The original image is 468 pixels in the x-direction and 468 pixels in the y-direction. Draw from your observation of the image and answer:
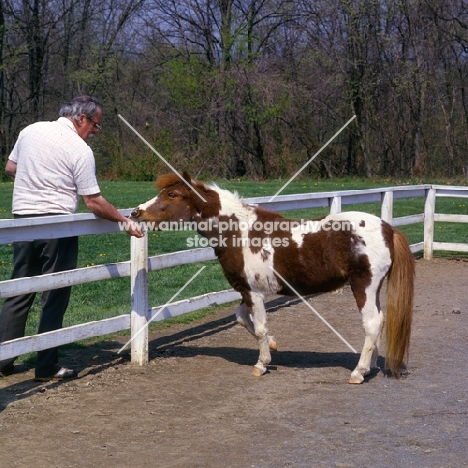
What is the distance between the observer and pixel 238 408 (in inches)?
220

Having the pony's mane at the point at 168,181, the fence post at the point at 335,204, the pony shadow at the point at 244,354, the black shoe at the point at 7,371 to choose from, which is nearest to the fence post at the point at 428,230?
the fence post at the point at 335,204

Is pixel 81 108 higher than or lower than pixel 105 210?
higher

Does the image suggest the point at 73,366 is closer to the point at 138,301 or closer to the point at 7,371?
the point at 7,371

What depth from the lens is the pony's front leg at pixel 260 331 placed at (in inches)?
258

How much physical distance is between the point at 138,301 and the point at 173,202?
3.14ft

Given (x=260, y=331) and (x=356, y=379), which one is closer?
(x=356, y=379)

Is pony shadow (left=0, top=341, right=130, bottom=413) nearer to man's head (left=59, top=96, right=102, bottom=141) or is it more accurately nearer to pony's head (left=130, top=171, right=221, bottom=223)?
pony's head (left=130, top=171, right=221, bottom=223)

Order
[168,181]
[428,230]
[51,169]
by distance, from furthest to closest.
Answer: [428,230], [168,181], [51,169]

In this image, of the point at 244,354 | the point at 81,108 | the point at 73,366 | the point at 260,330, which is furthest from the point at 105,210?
the point at 244,354

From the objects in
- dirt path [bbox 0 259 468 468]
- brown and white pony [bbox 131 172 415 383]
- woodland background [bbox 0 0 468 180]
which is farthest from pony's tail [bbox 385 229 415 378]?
woodland background [bbox 0 0 468 180]

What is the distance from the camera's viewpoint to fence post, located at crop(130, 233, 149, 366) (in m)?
6.82

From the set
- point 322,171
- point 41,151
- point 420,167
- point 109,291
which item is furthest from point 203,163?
point 41,151

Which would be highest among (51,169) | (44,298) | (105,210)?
(51,169)

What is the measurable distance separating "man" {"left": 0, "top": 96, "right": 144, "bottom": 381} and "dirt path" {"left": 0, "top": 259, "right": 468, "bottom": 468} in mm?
436
